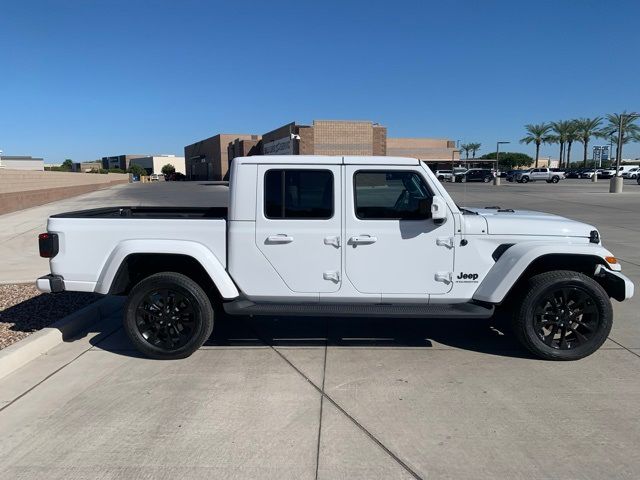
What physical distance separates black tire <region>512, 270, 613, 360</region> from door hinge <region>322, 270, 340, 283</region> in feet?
5.35

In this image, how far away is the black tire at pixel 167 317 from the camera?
15.2ft

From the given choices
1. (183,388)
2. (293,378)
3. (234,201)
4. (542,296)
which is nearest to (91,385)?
(183,388)

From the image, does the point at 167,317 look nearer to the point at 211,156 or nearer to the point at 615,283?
the point at 615,283

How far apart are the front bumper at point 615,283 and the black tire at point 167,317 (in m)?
3.56

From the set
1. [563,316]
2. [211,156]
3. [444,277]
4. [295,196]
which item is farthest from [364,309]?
Result: [211,156]

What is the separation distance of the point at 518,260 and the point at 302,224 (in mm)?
1901

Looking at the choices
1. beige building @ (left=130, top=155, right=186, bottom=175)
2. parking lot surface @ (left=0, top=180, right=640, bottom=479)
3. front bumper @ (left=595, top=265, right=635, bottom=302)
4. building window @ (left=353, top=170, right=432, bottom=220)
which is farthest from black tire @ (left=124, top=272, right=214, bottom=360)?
beige building @ (left=130, top=155, right=186, bottom=175)

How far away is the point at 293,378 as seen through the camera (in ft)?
14.2

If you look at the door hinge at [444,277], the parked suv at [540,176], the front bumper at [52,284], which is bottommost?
the front bumper at [52,284]

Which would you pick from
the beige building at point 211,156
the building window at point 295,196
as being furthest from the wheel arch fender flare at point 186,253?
the beige building at point 211,156

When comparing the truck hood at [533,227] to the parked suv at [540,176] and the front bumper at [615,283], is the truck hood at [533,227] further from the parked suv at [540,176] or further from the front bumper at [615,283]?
the parked suv at [540,176]

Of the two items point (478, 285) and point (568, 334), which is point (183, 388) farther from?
point (568, 334)

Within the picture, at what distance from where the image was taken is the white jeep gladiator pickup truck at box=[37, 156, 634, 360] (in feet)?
14.9

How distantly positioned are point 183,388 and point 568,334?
3410 mm
